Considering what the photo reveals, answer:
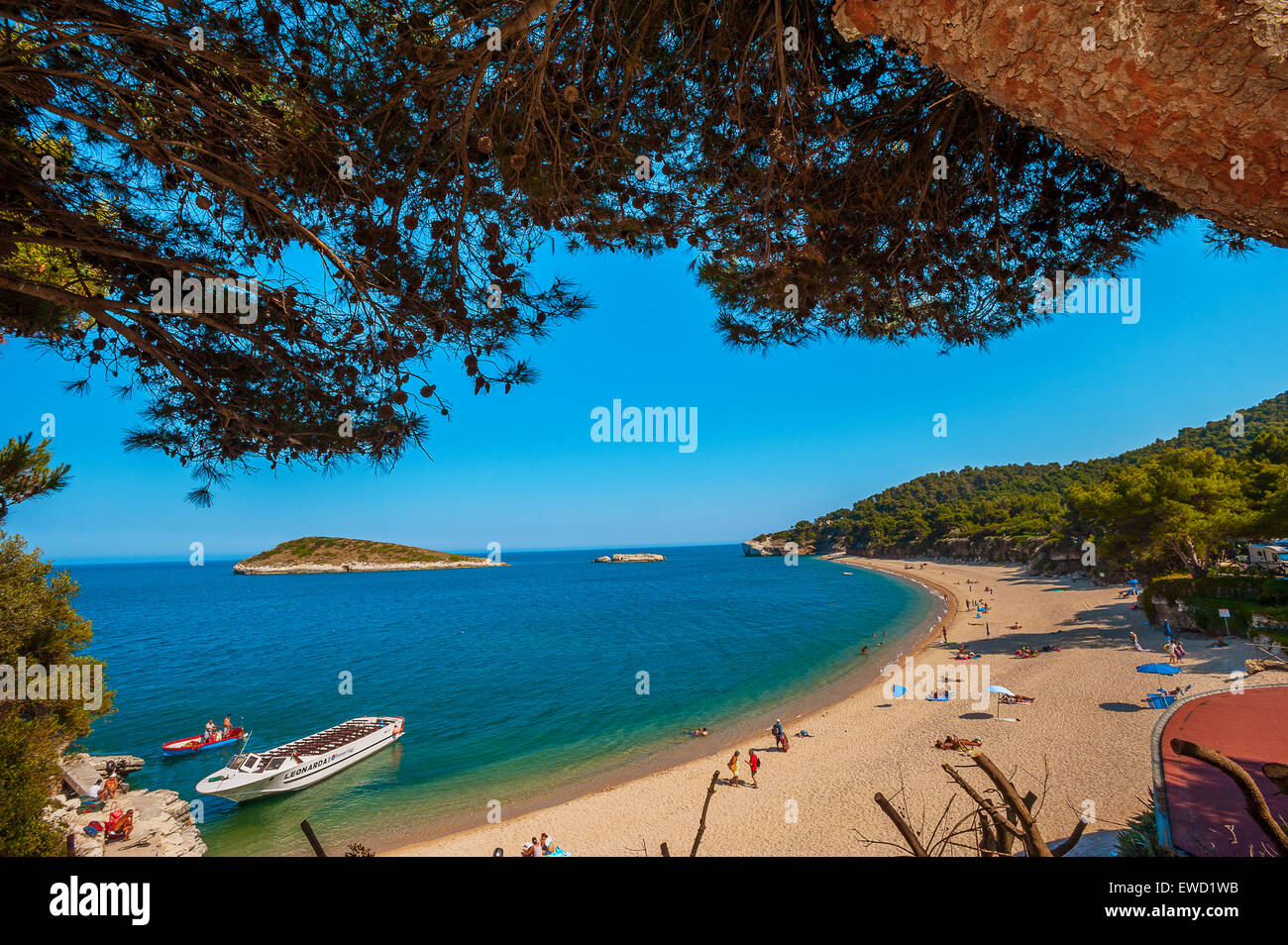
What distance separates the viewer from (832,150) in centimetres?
404

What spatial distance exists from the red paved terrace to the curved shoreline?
415 inches

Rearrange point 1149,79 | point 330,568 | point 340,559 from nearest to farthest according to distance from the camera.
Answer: point 1149,79 → point 330,568 → point 340,559

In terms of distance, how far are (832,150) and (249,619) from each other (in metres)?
70.1

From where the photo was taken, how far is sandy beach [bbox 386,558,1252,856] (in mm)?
10383

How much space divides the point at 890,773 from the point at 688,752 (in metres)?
5.94

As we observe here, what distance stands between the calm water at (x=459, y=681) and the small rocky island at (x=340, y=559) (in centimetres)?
6182

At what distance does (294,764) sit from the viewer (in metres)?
14.5

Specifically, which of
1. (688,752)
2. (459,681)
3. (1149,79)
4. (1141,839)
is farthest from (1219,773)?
(459,681)

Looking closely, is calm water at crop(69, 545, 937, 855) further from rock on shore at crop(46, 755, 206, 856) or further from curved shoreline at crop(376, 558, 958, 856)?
rock on shore at crop(46, 755, 206, 856)

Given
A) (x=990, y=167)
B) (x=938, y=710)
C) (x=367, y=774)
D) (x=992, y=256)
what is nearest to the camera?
(x=990, y=167)

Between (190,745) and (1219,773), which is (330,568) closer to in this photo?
(190,745)

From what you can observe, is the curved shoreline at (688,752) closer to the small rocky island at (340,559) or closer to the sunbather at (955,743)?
the sunbather at (955,743)
